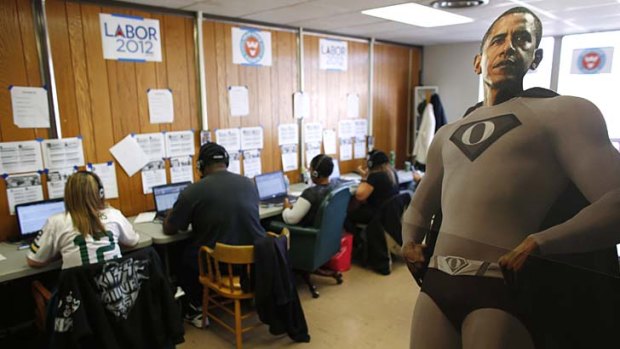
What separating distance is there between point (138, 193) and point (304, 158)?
5.29 ft

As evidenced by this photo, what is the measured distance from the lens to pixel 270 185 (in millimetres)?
3547

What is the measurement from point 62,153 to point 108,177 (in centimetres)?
32

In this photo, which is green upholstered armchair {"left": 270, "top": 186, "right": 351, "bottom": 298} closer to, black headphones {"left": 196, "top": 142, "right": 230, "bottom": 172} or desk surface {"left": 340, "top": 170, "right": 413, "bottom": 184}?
black headphones {"left": 196, "top": 142, "right": 230, "bottom": 172}

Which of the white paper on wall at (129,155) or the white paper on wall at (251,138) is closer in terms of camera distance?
the white paper on wall at (129,155)

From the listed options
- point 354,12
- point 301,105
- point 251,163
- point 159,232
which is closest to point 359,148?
point 301,105

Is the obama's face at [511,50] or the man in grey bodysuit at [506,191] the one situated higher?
the obama's face at [511,50]

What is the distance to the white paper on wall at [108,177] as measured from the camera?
9.08ft

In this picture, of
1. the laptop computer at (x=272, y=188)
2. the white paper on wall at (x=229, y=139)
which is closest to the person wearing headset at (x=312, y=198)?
the laptop computer at (x=272, y=188)

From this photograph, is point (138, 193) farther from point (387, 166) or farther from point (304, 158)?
point (387, 166)

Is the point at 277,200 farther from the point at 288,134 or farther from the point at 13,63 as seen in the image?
the point at 13,63

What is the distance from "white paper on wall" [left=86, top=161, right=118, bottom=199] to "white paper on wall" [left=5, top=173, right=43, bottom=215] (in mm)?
343

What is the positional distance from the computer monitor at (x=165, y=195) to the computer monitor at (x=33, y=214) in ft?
1.92

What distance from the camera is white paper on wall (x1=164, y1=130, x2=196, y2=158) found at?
3.06m

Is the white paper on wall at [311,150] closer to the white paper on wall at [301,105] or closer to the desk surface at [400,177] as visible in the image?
the white paper on wall at [301,105]
